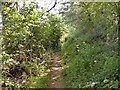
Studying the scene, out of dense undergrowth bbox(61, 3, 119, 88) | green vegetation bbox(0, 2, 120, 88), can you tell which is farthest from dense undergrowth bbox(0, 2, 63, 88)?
dense undergrowth bbox(61, 3, 119, 88)

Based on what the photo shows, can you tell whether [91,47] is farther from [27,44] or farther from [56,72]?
[27,44]

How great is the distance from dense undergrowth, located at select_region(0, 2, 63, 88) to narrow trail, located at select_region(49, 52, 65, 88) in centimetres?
4

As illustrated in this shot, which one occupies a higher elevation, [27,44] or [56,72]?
[27,44]

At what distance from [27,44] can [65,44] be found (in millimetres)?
309

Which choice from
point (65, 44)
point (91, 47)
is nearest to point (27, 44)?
Answer: point (65, 44)

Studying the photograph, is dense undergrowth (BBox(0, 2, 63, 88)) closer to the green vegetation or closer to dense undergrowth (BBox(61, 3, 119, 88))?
the green vegetation

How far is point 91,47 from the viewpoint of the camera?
195cm

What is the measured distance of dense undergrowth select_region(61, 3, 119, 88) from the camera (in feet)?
5.48

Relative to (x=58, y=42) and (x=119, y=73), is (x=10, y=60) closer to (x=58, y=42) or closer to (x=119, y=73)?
(x=58, y=42)

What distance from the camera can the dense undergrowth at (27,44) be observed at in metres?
1.74

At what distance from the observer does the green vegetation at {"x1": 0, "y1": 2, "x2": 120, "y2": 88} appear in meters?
1.71

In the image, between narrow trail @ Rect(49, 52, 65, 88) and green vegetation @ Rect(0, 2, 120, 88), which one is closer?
green vegetation @ Rect(0, 2, 120, 88)

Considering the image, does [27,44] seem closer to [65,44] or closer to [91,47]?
[65,44]

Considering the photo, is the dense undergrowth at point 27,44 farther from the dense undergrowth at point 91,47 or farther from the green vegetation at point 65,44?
the dense undergrowth at point 91,47
